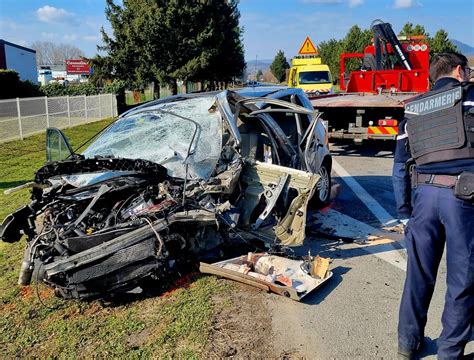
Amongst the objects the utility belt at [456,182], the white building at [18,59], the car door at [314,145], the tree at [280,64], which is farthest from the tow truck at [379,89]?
the tree at [280,64]

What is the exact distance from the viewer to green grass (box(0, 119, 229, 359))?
3338 mm

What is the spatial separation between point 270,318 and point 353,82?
1207 centimetres

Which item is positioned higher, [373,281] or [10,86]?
[10,86]

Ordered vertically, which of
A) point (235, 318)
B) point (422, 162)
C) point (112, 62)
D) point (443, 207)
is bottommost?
point (235, 318)

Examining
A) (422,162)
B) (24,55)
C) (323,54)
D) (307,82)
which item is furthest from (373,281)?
(24,55)

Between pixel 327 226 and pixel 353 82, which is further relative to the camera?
pixel 353 82

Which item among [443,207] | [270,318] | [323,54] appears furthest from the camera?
[323,54]

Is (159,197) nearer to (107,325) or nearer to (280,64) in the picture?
(107,325)

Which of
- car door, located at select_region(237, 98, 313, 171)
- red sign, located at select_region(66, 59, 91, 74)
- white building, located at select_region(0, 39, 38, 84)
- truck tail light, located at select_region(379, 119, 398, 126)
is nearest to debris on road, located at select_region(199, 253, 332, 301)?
car door, located at select_region(237, 98, 313, 171)

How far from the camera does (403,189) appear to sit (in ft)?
11.1

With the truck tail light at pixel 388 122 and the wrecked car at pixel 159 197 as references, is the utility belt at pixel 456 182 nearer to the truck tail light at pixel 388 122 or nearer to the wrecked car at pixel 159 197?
the wrecked car at pixel 159 197

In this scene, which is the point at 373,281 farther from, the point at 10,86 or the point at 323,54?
the point at 323,54

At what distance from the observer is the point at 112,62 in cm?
2683

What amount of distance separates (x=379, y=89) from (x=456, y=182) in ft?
37.7
